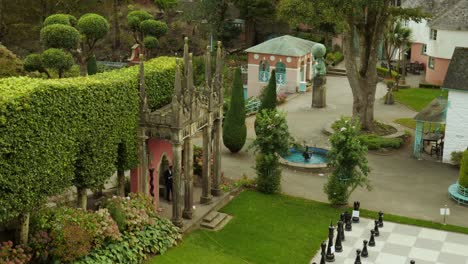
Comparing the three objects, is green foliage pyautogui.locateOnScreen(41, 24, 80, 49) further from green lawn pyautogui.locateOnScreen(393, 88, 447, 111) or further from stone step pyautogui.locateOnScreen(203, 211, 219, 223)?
green lawn pyautogui.locateOnScreen(393, 88, 447, 111)

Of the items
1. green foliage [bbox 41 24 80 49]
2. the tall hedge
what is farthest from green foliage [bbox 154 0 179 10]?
the tall hedge

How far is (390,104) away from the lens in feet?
162

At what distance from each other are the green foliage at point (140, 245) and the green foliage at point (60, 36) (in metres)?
8.08

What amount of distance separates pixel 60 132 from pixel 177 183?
578 centimetres

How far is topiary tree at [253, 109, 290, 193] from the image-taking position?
92.4 ft

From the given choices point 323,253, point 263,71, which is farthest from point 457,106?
point 263,71

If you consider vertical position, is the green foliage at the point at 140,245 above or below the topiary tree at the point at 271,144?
below

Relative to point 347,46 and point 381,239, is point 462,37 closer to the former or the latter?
point 347,46

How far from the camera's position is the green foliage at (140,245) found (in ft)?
67.7

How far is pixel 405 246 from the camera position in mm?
24562

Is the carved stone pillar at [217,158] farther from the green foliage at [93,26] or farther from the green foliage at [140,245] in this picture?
the green foliage at [93,26]

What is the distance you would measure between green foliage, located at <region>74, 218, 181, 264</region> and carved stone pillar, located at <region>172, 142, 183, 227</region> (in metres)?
0.49

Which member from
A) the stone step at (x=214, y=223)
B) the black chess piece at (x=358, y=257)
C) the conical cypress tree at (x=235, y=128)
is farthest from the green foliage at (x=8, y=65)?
the black chess piece at (x=358, y=257)

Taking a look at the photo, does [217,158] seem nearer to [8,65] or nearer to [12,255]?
[8,65]
